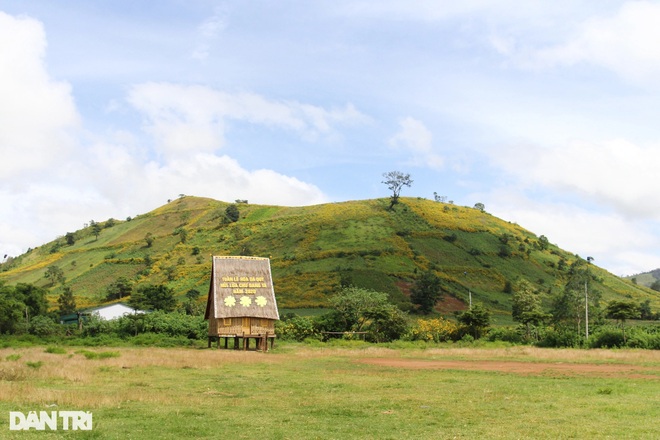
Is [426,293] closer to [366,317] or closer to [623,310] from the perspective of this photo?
[366,317]

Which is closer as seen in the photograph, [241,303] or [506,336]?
[241,303]

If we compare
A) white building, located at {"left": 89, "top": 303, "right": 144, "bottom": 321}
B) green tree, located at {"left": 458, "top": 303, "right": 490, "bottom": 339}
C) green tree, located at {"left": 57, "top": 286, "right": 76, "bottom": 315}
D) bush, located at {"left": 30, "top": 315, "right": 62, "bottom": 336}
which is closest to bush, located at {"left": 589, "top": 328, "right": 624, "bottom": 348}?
green tree, located at {"left": 458, "top": 303, "right": 490, "bottom": 339}

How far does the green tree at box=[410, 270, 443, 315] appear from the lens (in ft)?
277

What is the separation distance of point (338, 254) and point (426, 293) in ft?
69.6

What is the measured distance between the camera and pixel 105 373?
2650 cm

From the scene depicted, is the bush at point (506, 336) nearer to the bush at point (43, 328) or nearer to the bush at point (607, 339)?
the bush at point (607, 339)

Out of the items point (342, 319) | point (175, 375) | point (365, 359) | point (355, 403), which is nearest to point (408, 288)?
point (342, 319)

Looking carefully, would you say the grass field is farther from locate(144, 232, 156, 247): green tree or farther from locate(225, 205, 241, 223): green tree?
locate(225, 205, 241, 223): green tree

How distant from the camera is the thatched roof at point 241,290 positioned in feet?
156

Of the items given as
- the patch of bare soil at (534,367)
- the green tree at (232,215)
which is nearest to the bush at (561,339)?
the patch of bare soil at (534,367)

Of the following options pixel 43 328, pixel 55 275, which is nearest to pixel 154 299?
pixel 43 328

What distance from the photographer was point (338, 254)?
102562 millimetres

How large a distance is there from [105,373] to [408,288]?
67.9m

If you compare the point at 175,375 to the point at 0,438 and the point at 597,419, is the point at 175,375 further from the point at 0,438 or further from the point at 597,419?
the point at 597,419
